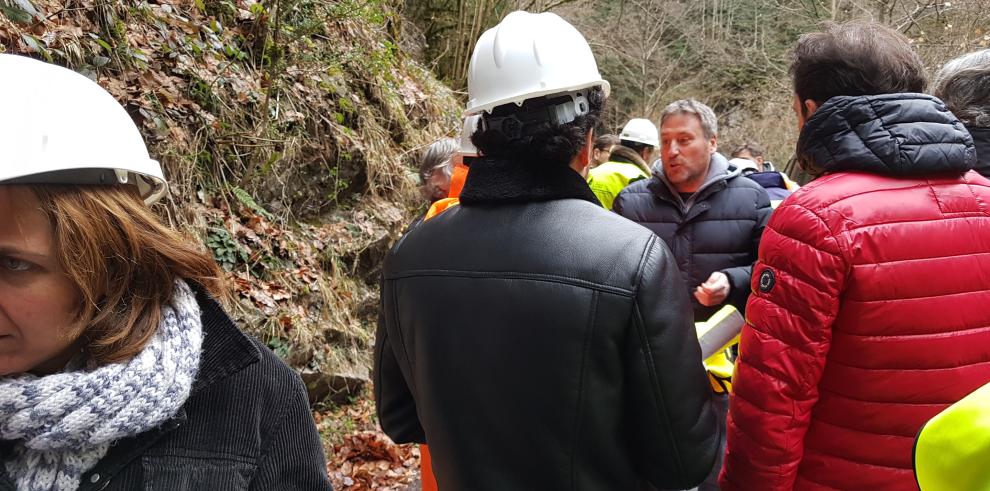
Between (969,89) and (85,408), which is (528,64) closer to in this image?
(85,408)

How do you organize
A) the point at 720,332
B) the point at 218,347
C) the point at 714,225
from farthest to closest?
the point at 714,225 < the point at 720,332 < the point at 218,347

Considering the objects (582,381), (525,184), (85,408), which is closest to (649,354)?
(582,381)

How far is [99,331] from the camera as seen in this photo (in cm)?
115

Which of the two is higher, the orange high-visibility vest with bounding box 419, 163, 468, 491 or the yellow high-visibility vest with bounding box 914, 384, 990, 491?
the yellow high-visibility vest with bounding box 914, 384, 990, 491

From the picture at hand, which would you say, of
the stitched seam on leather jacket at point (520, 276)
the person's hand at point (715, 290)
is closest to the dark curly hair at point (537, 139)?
the stitched seam on leather jacket at point (520, 276)

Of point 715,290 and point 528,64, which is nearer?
point 528,64

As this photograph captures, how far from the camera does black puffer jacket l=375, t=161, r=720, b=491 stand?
137 cm

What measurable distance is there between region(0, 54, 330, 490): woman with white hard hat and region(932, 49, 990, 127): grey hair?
232 centimetres

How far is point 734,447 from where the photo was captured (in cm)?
175

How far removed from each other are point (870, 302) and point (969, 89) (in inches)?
39.4

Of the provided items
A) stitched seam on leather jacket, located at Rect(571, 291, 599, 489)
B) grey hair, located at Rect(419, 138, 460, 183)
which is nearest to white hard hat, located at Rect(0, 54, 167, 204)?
stitched seam on leather jacket, located at Rect(571, 291, 599, 489)

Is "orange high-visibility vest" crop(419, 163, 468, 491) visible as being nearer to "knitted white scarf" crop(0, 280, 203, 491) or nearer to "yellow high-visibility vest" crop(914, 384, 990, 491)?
"knitted white scarf" crop(0, 280, 203, 491)

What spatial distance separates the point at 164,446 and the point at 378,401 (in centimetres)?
84

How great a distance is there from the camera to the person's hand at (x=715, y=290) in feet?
8.27
